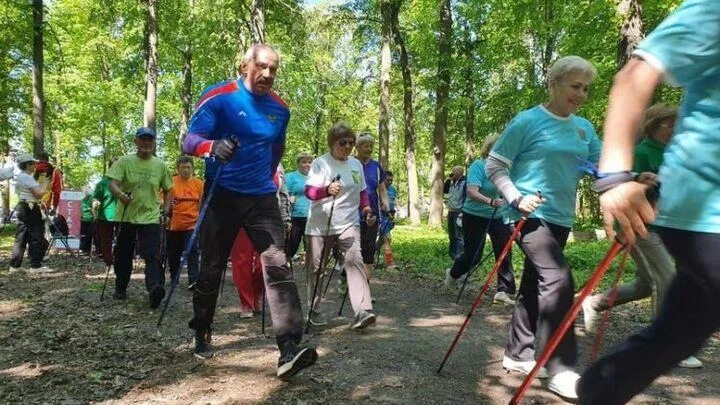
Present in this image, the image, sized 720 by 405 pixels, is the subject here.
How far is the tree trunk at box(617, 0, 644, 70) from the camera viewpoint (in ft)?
30.7

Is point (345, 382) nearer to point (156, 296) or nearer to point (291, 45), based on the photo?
point (156, 296)

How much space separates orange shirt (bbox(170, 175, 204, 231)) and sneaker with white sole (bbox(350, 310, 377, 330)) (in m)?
3.32

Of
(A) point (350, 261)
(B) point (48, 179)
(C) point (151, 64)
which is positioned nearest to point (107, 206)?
(A) point (350, 261)

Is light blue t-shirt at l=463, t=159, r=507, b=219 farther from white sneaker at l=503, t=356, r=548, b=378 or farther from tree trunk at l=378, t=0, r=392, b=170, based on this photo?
tree trunk at l=378, t=0, r=392, b=170

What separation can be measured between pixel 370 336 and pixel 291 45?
13.9 m

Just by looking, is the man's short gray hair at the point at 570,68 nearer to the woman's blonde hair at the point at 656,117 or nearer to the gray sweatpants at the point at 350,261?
the woman's blonde hair at the point at 656,117

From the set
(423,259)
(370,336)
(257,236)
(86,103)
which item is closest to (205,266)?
(257,236)

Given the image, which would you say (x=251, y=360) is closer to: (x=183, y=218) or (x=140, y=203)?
(x=140, y=203)

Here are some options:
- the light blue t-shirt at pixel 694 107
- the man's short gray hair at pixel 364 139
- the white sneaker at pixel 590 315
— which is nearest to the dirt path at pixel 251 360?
the white sneaker at pixel 590 315

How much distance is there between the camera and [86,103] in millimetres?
32438

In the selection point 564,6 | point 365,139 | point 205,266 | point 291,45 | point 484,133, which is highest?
point 564,6

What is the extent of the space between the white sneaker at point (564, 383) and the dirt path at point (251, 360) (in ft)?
1.28

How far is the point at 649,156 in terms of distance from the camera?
4414 mm

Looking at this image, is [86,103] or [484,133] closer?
[484,133]
